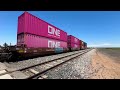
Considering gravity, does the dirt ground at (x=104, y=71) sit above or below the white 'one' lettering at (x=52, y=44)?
below

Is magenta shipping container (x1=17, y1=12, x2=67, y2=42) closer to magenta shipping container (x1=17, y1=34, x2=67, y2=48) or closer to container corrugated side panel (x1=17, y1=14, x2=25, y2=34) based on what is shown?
container corrugated side panel (x1=17, y1=14, x2=25, y2=34)

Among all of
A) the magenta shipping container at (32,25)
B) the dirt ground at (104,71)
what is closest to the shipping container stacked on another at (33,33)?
the magenta shipping container at (32,25)

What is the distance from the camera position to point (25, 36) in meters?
11.6

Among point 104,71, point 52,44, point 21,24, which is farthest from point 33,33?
point 104,71

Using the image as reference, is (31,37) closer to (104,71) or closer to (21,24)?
(21,24)

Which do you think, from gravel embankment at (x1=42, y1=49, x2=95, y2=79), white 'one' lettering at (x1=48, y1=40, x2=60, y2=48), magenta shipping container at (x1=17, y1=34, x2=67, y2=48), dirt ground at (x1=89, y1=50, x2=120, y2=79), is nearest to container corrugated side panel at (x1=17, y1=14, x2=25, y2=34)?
magenta shipping container at (x1=17, y1=34, x2=67, y2=48)

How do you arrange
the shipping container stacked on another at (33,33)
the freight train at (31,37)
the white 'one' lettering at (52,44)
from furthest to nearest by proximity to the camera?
1. the white 'one' lettering at (52,44)
2. the shipping container stacked on another at (33,33)
3. the freight train at (31,37)

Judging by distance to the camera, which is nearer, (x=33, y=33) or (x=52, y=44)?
(x=33, y=33)

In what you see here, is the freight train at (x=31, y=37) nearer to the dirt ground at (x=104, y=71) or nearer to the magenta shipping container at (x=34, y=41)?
the magenta shipping container at (x=34, y=41)
